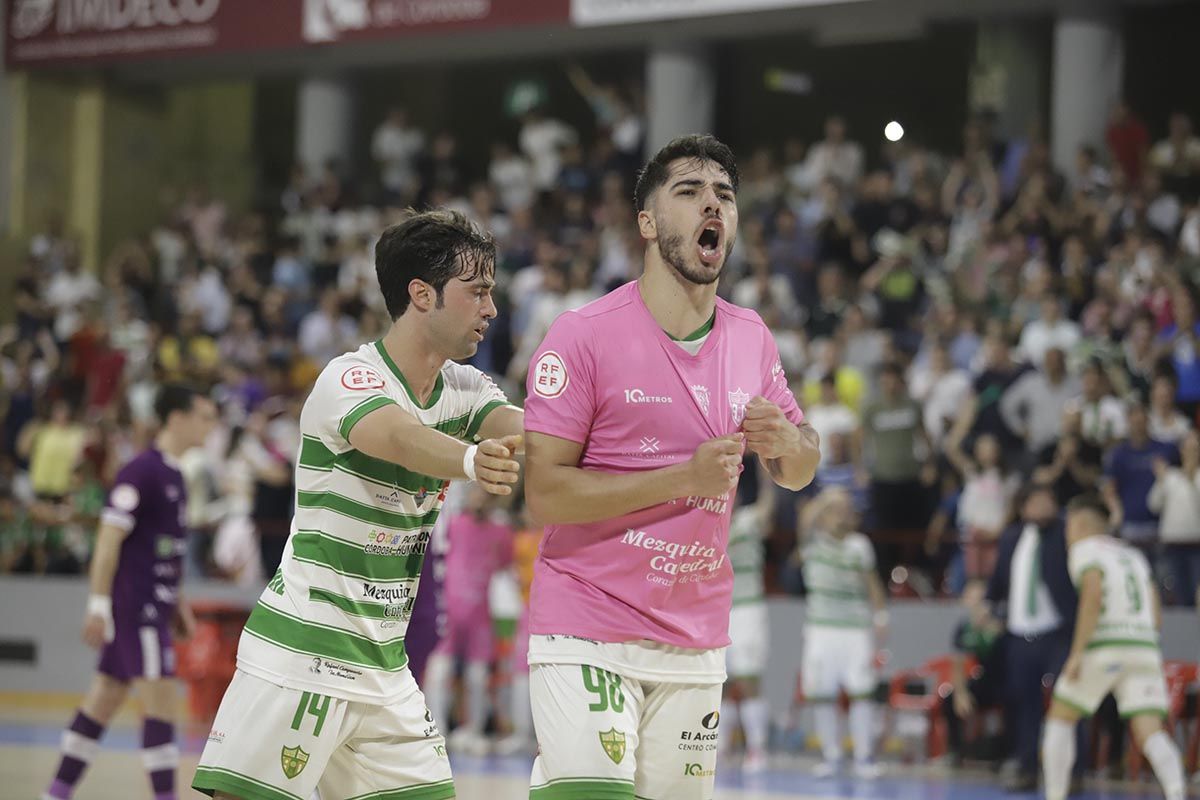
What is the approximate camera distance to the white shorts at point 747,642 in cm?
1323

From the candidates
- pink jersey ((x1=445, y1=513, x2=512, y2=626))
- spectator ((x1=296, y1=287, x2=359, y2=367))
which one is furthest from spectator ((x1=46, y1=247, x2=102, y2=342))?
pink jersey ((x1=445, y1=513, x2=512, y2=626))

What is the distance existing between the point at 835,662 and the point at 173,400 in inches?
249

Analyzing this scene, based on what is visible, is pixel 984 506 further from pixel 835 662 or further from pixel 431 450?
pixel 431 450

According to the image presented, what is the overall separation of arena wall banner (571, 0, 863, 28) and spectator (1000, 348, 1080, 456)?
20.6ft

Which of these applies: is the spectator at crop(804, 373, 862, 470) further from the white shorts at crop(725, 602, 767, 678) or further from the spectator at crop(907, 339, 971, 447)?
the white shorts at crop(725, 602, 767, 678)

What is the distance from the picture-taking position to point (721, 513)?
4.64 meters

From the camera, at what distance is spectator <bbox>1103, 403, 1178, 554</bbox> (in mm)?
13188

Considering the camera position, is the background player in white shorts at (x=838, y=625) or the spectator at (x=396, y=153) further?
the spectator at (x=396, y=153)

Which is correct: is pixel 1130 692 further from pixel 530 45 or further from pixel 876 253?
pixel 530 45

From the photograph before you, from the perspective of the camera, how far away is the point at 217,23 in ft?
77.2

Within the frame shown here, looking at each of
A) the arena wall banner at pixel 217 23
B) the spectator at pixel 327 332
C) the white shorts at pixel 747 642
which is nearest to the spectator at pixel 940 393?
the white shorts at pixel 747 642

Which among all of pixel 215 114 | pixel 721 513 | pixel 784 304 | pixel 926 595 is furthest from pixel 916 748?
pixel 215 114

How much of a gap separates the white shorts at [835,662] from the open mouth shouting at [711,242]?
8.89 m

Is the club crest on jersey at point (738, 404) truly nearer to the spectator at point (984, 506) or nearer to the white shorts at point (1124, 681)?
the white shorts at point (1124, 681)
